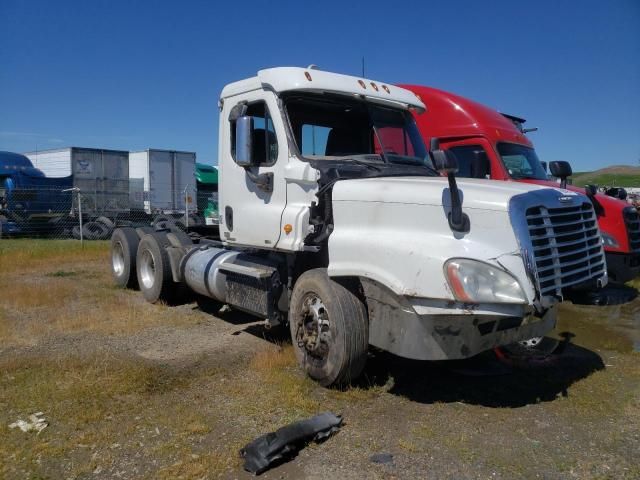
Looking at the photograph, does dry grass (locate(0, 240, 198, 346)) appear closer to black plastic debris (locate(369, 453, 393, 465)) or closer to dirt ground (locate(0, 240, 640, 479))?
dirt ground (locate(0, 240, 640, 479))

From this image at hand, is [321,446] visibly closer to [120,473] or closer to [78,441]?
[120,473]

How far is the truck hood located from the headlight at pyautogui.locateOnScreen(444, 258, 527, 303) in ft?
1.50

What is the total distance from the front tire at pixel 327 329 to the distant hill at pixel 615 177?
48.8m

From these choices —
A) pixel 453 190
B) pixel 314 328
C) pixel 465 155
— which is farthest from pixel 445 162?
pixel 465 155

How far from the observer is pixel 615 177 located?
193 feet

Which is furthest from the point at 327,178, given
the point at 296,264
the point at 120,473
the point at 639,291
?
the point at 639,291

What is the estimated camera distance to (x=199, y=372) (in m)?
5.41

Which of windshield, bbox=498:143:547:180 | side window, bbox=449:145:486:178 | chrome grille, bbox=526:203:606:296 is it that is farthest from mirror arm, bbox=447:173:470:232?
windshield, bbox=498:143:547:180

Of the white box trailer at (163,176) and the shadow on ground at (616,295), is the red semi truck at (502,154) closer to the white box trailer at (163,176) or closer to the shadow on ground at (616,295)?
the shadow on ground at (616,295)

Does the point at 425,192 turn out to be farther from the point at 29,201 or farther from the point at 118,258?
the point at 29,201

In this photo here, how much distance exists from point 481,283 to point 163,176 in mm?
23189

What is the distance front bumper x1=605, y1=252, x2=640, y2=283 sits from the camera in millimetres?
8508

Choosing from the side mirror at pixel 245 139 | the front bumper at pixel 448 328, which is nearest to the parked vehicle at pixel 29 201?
the side mirror at pixel 245 139

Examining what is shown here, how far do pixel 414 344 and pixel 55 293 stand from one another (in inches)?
288
